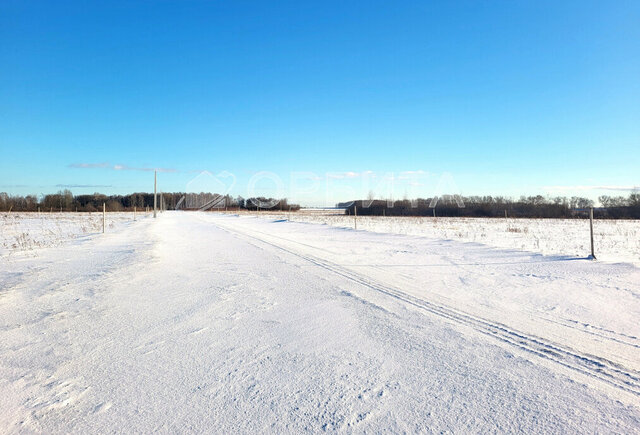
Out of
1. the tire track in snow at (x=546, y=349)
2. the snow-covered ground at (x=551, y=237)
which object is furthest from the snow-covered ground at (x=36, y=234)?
the snow-covered ground at (x=551, y=237)

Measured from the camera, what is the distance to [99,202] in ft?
328

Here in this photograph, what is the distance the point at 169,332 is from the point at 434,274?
17.6 ft

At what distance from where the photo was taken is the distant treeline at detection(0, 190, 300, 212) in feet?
242

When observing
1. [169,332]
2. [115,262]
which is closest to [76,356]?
[169,332]

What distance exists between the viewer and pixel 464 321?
4.25 m

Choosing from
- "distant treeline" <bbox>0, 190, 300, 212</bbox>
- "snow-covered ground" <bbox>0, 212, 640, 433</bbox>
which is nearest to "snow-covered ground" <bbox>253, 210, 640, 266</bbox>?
"snow-covered ground" <bbox>0, 212, 640, 433</bbox>

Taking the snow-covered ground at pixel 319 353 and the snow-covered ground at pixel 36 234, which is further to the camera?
the snow-covered ground at pixel 36 234

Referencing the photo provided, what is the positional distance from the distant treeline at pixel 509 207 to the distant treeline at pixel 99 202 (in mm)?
31727

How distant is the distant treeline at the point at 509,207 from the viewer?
4662cm

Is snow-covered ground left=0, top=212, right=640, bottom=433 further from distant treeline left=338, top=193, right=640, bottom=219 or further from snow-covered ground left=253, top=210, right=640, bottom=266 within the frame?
distant treeline left=338, top=193, right=640, bottom=219

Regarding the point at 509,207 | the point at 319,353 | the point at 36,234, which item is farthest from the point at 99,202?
the point at 319,353

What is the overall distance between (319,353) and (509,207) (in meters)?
66.8

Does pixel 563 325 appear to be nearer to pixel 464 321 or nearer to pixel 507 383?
pixel 464 321

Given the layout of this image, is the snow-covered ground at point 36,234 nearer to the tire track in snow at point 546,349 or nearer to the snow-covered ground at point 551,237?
the tire track in snow at point 546,349
